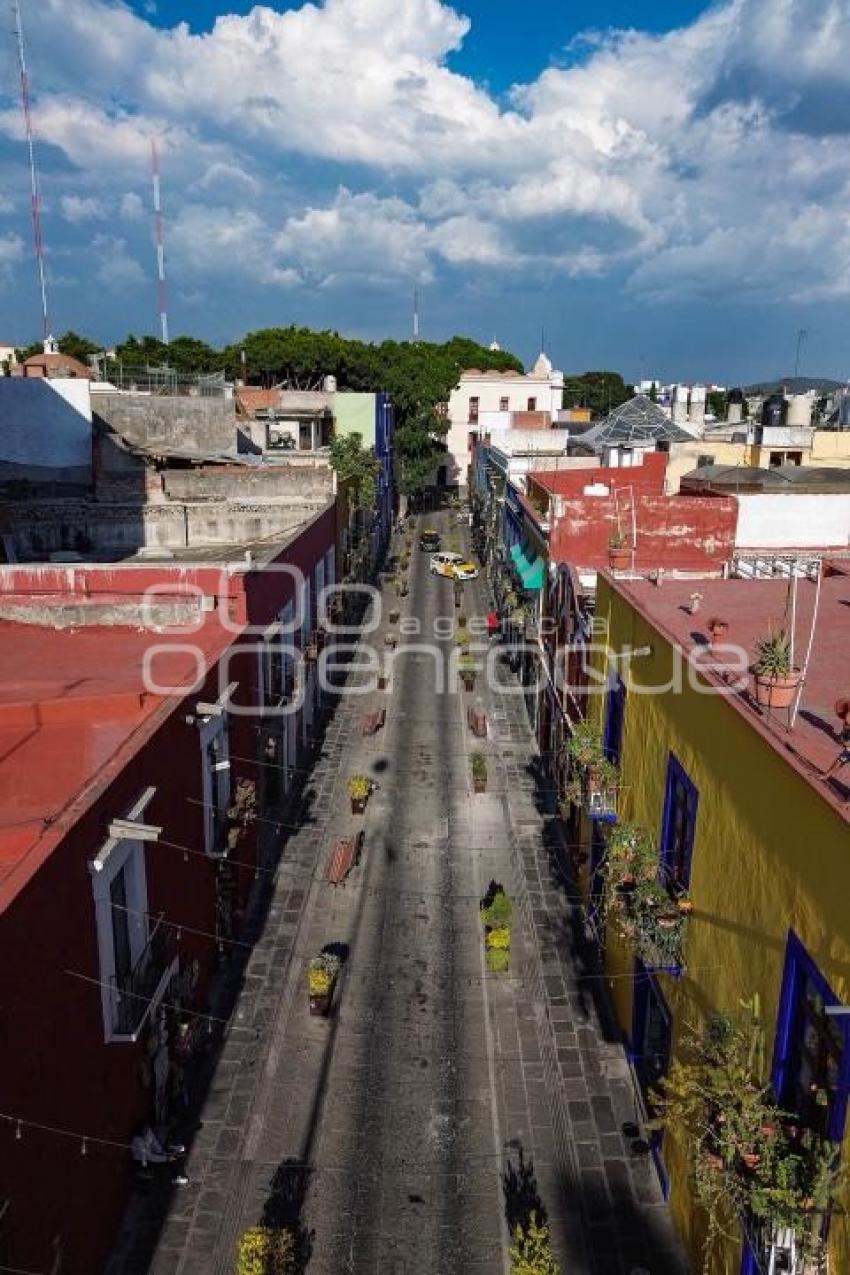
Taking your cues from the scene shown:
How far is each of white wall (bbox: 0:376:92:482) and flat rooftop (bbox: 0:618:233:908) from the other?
Result: 15.1 metres

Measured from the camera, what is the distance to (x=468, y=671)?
33531 millimetres

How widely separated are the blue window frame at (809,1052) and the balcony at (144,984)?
712 centimetres

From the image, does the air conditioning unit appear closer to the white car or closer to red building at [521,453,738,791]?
the white car

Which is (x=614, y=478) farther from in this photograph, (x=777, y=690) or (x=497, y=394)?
(x=497, y=394)

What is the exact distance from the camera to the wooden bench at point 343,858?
19.2 metres

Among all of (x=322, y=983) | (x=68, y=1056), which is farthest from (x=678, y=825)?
(x=68, y=1056)

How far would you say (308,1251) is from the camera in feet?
36.0

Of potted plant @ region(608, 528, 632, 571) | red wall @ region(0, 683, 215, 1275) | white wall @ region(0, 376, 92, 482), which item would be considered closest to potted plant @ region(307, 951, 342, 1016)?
red wall @ region(0, 683, 215, 1275)

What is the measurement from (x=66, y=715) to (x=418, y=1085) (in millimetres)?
7927

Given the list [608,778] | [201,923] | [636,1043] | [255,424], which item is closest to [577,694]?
[608,778]

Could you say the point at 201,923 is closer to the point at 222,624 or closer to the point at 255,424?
the point at 222,624

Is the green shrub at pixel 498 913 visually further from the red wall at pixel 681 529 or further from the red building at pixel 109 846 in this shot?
the red wall at pixel 681 529

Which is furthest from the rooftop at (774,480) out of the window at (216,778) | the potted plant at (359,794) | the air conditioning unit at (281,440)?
the air conditioning unit at (281,440)

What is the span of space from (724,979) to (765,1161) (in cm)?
226
